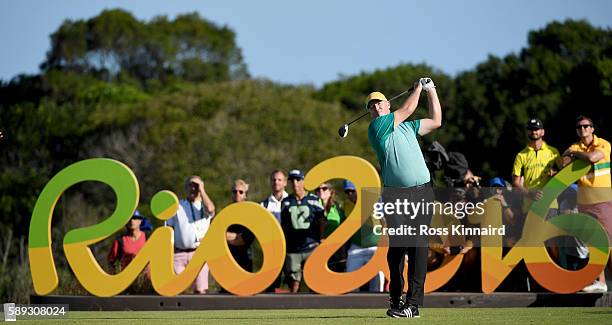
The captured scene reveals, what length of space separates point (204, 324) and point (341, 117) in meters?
47.4

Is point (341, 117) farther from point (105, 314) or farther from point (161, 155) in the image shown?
point (105, 314)

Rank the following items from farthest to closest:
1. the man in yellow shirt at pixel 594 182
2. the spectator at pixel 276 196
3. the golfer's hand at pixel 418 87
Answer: the spectator at pixel 276 196
the man in yellow shirt at pixel 594 182
the golfer's hand at pixel 418 87

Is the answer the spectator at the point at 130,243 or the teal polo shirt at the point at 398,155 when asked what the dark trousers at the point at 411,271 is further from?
the spectator at the point at 130,243

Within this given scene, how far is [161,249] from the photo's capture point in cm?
1338

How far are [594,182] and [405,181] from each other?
12.4ft

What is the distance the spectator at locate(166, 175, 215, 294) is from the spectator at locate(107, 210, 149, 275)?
2.91 ft

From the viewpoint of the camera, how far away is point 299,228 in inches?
555

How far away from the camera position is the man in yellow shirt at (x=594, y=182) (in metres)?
12.7

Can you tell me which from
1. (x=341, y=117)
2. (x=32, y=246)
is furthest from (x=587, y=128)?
(x=341, y=117)

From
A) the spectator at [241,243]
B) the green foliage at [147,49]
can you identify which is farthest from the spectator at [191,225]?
the green foliage at [147,49]

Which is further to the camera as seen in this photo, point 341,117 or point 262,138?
point 341,117

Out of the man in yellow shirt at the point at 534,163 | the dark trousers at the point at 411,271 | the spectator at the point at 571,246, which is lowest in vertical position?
the dark trousers at the point at 411,271

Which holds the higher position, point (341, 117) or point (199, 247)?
point (341, 117)

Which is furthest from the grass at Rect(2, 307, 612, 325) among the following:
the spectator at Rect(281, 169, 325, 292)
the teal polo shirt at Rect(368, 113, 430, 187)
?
the spectator at Rect(281, 169, 325, 292)
